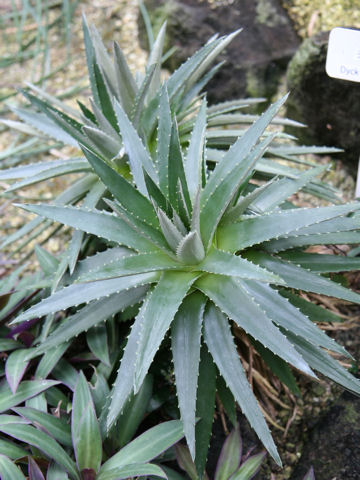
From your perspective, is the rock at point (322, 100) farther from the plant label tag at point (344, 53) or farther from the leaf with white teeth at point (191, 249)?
the leaf with white teeth at point (191, 249)

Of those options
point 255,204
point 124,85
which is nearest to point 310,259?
point 255,204

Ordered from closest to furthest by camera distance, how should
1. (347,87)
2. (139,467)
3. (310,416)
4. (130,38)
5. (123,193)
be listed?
(139,467) → (123,193) → (310,416) → (347,87) → (130,38)

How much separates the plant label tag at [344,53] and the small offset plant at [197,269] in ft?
1.12

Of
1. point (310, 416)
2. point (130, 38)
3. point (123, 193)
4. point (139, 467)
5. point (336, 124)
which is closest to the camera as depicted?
point (139, 467)

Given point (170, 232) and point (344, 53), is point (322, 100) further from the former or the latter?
point (170, 232)

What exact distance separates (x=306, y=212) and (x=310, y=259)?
0.70ft

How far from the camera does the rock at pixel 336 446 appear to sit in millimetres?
1159

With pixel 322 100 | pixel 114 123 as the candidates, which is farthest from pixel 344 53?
pixel 114 123

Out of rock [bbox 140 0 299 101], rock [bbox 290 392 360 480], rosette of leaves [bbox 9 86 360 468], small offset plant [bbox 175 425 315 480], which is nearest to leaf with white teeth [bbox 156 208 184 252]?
rosette of leaves [bbox 9 86 360 468]

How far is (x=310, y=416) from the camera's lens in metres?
1.37

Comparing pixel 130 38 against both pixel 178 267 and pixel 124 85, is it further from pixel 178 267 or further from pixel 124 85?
pixel 178 267

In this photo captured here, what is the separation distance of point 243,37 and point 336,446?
5.97 feet

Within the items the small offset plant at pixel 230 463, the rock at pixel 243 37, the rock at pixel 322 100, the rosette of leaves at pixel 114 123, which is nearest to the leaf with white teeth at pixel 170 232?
the rosette of leaves at pixel 114 123

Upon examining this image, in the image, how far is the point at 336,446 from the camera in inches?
47.6
